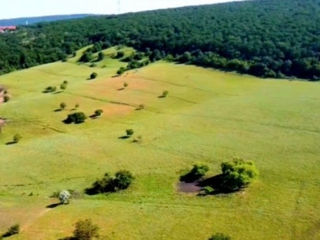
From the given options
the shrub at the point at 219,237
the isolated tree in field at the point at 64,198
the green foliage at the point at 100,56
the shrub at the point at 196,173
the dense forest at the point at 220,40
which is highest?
the dense forest at the point at 220,40

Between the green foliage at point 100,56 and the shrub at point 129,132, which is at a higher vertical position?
the green foliage at point 100,56

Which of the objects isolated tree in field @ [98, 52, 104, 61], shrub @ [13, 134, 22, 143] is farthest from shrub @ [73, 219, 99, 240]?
isolated tree in field @ [98, 52, 104, 61]

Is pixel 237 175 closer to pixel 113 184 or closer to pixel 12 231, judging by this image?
pixel 113 184

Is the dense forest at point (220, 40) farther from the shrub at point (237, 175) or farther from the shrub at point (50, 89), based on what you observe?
the shrub at point (237, 175)

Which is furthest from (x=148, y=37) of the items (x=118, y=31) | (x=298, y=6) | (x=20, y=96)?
(x=20, y=96)

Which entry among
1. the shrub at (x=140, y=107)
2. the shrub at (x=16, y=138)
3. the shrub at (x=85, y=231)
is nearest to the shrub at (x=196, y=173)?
the shrub at (x=85, y=231)

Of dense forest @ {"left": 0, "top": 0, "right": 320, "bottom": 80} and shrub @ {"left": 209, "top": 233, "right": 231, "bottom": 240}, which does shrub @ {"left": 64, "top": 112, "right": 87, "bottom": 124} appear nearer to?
shrub @ {"left": 209, "top": 233, "right": 231, "bottom": 240}

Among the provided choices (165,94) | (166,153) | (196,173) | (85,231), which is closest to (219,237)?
(85,231)
